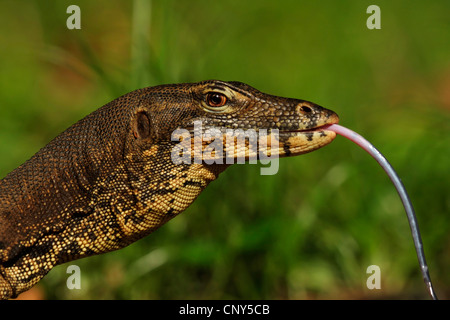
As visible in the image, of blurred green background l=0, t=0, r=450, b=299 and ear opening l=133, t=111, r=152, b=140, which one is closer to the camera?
ear opening l=133, t=111, r=152, b=140

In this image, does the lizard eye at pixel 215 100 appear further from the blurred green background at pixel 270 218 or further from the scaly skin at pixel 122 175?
the blurred green background at pixel 270 218

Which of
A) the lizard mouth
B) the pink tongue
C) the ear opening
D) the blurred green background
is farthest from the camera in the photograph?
the blurred green background

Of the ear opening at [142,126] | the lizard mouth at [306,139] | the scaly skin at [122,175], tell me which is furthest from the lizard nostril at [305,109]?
the ear opening at [142,126]

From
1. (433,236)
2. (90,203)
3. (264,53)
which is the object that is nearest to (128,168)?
(90,203)

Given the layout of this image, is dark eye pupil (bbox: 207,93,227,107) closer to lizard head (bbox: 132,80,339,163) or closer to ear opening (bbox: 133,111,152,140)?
lizard head (bbox: 132,80,339,163)

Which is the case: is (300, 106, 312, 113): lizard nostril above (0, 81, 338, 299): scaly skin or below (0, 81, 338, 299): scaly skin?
above

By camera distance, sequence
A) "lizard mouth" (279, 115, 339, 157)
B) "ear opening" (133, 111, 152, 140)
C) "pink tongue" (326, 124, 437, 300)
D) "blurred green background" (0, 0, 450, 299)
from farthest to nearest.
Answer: "blurred green background" (0, 0, 450, 299) < "ear opening" (133, 111, 152, 140) < "lizard mouth" (279, 115, 339, 157) < "pink tongue" (326, 124, 437, 300)

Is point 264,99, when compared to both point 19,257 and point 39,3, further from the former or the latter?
point 39,3

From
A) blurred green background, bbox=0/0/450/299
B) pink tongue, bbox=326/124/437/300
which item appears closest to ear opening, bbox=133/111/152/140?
pink tongue, bbox=326/124/437/300

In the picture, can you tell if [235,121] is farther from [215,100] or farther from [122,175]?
[122,175]
